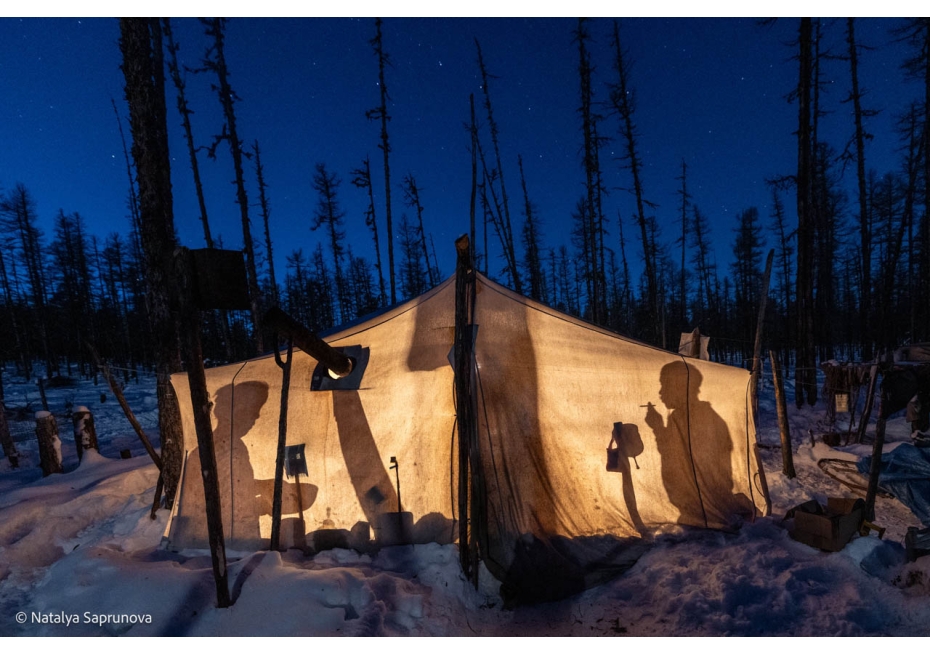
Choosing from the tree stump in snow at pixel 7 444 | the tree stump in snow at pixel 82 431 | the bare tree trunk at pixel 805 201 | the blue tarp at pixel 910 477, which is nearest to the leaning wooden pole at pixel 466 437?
the blue tarp at pixel 910 477

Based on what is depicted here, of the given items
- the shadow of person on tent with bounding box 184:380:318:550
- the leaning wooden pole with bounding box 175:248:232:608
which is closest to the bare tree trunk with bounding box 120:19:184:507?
the shadow of person on tent with bounding box 184:380:318:550

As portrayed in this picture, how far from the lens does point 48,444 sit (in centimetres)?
780

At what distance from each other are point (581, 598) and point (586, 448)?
5.58ft

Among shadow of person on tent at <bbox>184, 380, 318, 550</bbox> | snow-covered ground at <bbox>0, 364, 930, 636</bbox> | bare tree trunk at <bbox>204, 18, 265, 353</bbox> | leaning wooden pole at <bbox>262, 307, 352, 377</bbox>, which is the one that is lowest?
snow-covered ground at <bbox>0, 364, 930, 636</bbox>

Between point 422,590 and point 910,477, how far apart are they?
6109 millimetres

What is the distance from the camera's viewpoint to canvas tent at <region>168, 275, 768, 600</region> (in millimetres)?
4719

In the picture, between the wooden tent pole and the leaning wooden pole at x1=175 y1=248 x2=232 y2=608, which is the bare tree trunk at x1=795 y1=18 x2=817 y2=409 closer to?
the wooden tent pole

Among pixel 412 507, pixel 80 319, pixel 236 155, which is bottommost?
pixel 412 507

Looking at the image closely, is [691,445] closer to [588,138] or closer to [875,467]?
[875,467]

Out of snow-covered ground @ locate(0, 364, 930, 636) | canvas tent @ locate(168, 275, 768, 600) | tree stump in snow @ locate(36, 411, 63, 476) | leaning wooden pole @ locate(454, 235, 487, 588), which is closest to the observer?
snow-covered ground @ locate(0, 364, 930, 636)

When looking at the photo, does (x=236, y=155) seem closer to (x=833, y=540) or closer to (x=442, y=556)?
(x=442, y=556)

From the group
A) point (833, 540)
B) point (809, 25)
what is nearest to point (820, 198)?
point (809, 25)

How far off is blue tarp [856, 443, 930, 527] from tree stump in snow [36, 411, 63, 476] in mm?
14157

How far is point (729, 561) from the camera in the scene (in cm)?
402
